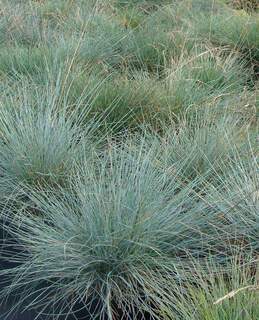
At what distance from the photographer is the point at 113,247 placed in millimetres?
2406

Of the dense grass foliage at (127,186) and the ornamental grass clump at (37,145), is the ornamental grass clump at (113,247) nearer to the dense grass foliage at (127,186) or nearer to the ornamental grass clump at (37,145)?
the dense grass foliage at (127,186)

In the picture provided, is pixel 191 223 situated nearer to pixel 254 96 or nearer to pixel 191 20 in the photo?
pixel 254 96

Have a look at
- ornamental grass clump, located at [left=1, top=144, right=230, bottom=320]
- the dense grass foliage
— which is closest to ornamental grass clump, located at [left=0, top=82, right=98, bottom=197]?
the dense grass foliage

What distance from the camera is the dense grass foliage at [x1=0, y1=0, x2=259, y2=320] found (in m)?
2.37

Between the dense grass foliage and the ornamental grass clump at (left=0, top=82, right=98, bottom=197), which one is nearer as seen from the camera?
the dense grass foliage

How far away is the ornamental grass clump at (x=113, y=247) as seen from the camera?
237 centimetres

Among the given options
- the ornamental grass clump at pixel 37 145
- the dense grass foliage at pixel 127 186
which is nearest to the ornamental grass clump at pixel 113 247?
the dense grass foliage at pixel 127 186

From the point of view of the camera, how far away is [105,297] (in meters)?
2.35

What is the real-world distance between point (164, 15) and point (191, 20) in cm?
26

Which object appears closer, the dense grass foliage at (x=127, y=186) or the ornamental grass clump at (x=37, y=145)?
the dense grass foliage at (x=127, y=186)

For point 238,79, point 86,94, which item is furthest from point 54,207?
point 238,79

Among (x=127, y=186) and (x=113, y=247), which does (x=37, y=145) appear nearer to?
(x=127, y=186)

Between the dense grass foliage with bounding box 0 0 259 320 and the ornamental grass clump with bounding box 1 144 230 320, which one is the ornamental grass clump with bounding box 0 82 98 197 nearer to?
the dense grass foliage with bounding box 0 0 259 320

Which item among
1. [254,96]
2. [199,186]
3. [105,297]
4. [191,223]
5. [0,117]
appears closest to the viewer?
[105,297]
